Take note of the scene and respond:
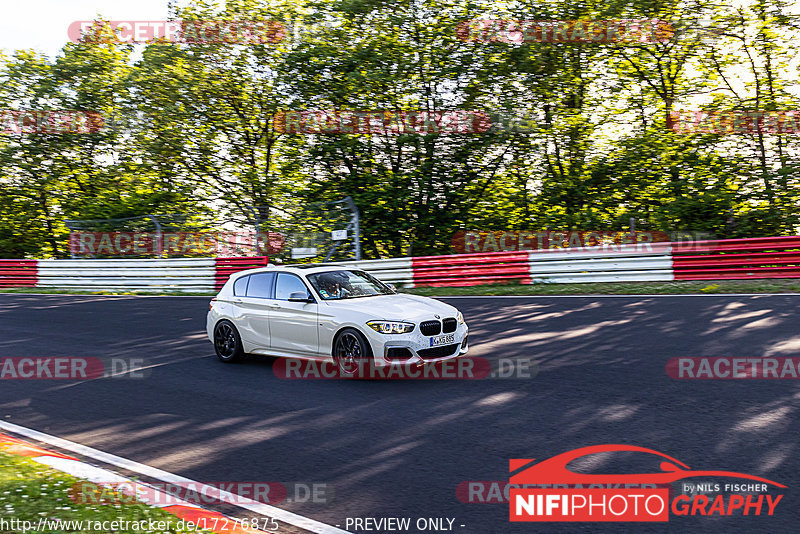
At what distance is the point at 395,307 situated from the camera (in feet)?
28.7

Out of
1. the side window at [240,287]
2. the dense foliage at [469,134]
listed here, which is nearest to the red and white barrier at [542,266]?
the dense foliage at [469,134]

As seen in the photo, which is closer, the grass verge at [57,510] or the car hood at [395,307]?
the grass verge at [57,510]

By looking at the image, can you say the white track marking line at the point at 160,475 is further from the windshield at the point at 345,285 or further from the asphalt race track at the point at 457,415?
the windshield at the point at 345,285

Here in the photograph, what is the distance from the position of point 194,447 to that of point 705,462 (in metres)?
4.29

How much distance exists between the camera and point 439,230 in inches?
898

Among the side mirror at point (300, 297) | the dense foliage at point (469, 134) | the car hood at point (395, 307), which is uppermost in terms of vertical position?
the dense foliage at point (469, 134)

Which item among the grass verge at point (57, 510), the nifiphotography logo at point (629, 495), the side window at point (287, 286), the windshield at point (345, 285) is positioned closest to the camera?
the grass verge at point (57, 510)

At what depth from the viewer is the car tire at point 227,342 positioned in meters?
10.1

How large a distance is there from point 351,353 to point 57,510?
4.59m

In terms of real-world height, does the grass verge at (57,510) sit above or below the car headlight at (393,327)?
below

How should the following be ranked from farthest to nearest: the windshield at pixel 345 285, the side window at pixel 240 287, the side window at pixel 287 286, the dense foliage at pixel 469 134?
1. the dense foliage at pixel 469 134
2. the side window at pixel 240 287
3. the side window at pixel 287 286
4. the windshield at pixel 345 285

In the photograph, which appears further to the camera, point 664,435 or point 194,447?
point 194,447

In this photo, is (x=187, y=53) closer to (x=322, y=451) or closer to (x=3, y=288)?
(x=3, y=288)

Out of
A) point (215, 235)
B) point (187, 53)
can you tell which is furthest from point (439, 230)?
point (187, 53)
